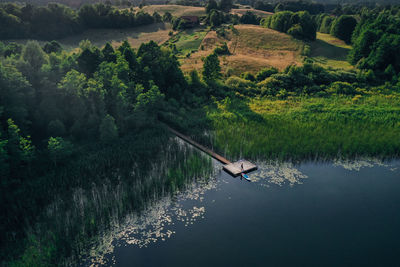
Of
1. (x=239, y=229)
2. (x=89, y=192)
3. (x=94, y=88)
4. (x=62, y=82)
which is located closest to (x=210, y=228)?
(x=239, y=229)

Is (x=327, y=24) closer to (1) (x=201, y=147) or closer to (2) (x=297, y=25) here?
(2) (x=297, y=25)

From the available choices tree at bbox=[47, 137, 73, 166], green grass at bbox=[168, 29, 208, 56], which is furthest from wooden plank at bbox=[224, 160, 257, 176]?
green grass at bbox=[168, 29, 208, 56]

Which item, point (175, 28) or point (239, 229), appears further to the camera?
point (175, 28)

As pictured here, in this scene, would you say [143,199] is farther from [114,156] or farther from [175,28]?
[175,28]

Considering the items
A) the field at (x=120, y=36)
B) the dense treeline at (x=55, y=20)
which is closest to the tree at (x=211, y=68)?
the field at (x=120, y=36)

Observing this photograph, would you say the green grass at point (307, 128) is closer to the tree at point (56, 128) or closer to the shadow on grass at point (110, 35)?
the tree at point (56, 128)
